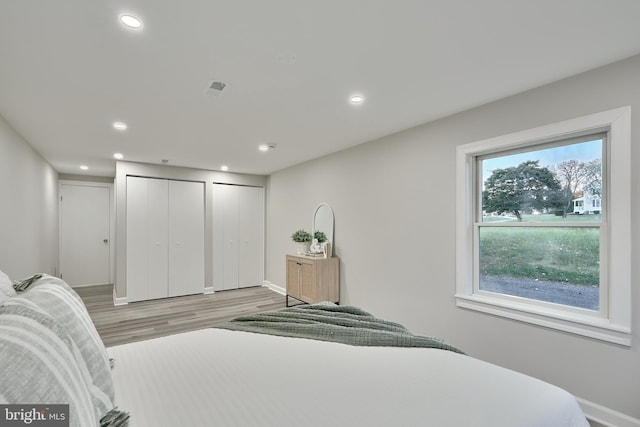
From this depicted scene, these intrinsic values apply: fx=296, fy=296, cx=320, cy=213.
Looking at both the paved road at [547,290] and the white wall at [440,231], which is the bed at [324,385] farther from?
the paved road at [547,290]

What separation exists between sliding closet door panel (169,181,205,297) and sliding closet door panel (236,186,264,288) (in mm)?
762

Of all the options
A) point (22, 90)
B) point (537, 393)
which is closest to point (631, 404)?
point (537, 393)

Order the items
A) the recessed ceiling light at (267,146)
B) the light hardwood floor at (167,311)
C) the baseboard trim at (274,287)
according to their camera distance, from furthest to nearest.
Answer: the baseboard trim at (274,287) → the recessed ceiling light at (267,146) → the light hardwood floor at (167,311)

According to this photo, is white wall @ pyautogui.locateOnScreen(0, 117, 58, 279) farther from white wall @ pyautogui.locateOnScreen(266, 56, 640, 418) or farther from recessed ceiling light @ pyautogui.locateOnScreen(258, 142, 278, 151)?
white wall @ pyautogui.locateOnScreen(266, 56, 640, 418)

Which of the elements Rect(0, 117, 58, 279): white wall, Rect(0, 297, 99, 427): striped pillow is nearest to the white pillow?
Rect(0, 297, 99, 427): striped pillow

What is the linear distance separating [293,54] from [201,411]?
6.20ft

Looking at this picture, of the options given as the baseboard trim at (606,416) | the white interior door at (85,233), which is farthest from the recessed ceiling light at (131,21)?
the white interior door at (85,233)

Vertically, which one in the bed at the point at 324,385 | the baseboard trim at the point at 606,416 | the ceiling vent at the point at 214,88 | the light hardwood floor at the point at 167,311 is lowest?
the light hardwood floor at the point at 167,311

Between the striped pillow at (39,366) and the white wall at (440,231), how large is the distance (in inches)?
109

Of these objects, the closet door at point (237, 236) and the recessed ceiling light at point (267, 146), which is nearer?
the recessed ceiling light at point (267, 146)

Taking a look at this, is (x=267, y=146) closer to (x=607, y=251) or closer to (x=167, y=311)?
(x=167, y=311)

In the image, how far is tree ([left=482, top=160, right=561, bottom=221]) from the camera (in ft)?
7.93

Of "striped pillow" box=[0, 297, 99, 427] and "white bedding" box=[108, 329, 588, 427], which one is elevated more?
"striped pillow" box=[0, 297, 99, 427]

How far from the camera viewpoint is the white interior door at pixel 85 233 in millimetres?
6031
